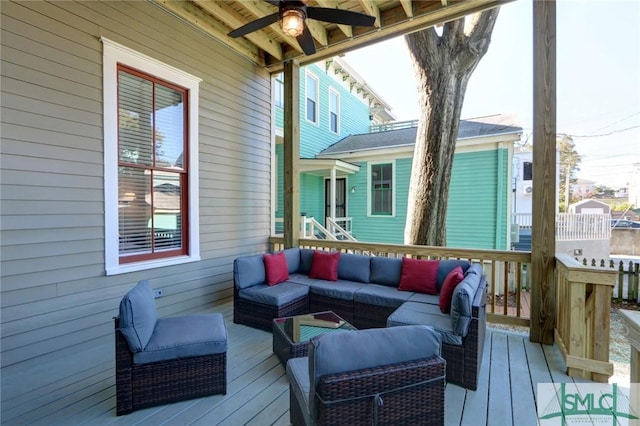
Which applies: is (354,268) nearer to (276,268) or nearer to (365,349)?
(276,268)

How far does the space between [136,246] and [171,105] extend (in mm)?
1835

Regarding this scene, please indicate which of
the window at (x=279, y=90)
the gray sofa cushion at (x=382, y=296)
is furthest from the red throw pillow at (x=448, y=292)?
the window at (x=279, y=90)

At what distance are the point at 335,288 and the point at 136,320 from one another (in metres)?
2.16

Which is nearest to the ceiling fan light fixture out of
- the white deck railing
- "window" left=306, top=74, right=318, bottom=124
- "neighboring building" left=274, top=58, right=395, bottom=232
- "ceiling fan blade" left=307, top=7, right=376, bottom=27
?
"ceiling fan blade" left=307, top=7, right=376, bottom=27

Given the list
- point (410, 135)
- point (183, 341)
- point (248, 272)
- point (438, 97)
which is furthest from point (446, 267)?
point (410, 135)

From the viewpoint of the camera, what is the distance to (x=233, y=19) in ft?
13.5

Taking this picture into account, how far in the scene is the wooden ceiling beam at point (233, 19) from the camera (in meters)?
3.82

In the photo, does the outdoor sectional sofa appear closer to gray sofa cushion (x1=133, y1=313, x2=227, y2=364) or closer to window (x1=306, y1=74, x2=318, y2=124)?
gray sofa cushion (x1=133, y1=313, x2=227, y2=364)

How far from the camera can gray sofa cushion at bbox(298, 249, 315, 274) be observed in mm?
4465

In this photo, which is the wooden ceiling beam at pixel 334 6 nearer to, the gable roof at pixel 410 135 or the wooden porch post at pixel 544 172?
the wooden porch post at pixel 544 172

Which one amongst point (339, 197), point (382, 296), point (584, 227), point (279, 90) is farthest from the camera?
point (339, 197)

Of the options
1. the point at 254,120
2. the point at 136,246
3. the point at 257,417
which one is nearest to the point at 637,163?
the point at 254,120

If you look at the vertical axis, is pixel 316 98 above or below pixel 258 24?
above

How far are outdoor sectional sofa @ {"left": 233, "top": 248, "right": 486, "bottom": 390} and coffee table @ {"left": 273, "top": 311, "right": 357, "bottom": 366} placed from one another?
1.68 feet
